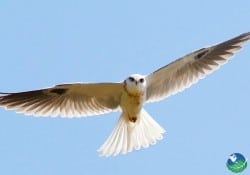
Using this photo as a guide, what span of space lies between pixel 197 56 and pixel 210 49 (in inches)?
7.1

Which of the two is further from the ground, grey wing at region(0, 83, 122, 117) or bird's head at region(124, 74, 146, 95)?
grey wing at region(0, 83, 122, 117)

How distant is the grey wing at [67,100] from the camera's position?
693 cm

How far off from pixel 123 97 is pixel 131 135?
20.7 inches

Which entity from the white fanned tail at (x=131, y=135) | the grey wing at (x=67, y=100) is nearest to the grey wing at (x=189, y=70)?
the white fanned tail at (x=131, y=135)

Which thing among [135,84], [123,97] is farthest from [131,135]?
[135,84]

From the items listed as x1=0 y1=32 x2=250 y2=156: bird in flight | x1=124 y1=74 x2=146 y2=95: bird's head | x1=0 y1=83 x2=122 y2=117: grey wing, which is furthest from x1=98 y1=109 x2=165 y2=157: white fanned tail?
x1=124 y1=74 x2=146 y2=95: bird's head

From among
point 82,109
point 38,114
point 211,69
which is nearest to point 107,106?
point 82,109

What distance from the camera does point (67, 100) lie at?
7141mm

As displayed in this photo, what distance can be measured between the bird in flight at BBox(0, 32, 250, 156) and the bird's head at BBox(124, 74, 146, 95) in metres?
0.31

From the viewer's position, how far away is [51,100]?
23.4ft

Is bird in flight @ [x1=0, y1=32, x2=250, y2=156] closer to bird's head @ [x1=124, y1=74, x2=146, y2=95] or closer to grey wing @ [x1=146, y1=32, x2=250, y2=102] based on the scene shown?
grey wing @ [x1=146, y1=32, x2=250, y2=102]

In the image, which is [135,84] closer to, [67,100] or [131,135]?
[131,135]

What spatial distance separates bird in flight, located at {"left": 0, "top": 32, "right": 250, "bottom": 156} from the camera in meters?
6.88

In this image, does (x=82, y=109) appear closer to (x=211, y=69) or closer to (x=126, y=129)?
(x=126, y=129)
